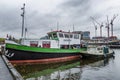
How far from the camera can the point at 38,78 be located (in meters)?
17.1

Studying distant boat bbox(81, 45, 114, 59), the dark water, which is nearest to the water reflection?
the dark water

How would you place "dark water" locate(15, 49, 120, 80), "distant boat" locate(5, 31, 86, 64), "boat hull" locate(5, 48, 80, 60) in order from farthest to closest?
"distant boat" locate(5, 31, 86, 64) < "boat hull" locate(5, 48, 80, 60) < "dark water" locate(15, 49, 120, 80)

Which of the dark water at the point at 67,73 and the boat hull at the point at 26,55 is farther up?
the boat hull at the point at 26,55

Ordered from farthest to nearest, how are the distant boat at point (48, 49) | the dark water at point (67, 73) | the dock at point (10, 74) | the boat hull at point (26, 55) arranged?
the distant boat at point (48, 49) < the boat hull at point (26, 55) < the dark water at point (67, 73) < the dock at point (10, 74)

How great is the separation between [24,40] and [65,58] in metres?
6.70

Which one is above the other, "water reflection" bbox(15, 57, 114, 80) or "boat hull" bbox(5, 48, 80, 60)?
"boat hull" bbox(5, 48, 80, 60)

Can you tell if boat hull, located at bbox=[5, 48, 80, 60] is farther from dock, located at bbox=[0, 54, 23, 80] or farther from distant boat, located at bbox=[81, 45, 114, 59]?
dock, located at bbox=[0, 54, 23, 80]

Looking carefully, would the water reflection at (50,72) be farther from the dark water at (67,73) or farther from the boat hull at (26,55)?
the boat hull at (26,55)

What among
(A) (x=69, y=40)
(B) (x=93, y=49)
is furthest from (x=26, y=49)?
(B) (x=93, y=49)

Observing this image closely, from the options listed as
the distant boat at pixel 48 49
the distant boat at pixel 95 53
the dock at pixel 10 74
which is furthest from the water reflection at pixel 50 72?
the distant boat at pixel 95 53

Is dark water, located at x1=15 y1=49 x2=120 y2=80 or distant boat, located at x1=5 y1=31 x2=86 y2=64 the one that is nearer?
dark water, located at x1=15 y1=49 x2=120 y2=80

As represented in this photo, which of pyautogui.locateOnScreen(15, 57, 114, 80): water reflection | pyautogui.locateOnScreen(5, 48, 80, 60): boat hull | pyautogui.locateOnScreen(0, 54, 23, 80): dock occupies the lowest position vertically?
pyautogui.locateOnScreen(15, 57, 114, 80): water reflection

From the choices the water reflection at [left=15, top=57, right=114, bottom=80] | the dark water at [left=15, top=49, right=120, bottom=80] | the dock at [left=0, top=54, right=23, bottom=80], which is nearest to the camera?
the dock at [left=0, top=54, right=23, bottom=80]

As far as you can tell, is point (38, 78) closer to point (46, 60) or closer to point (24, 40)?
point (46, 60)
